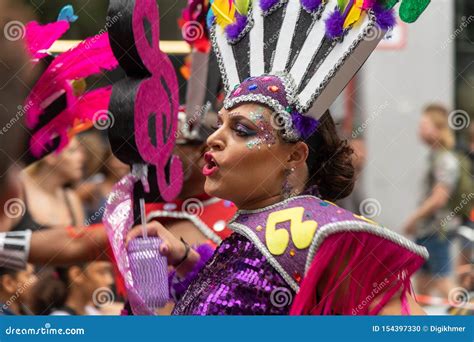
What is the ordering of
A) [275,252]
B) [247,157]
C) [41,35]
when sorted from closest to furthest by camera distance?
1. [275,252]
2. [247,157]
3. [41,35]

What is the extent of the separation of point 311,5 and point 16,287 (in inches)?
85.5

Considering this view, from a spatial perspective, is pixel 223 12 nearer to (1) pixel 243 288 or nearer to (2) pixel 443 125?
(1) pixel 243 288

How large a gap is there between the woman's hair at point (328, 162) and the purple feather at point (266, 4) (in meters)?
0.37

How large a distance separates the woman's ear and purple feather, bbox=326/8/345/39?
1.05ft

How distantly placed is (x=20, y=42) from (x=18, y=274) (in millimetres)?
1118

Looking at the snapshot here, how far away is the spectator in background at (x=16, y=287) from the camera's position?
4234 mm

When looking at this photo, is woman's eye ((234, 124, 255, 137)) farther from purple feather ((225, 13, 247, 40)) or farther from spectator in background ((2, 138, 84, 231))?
spectator in background ((2, 138, 84, 231))

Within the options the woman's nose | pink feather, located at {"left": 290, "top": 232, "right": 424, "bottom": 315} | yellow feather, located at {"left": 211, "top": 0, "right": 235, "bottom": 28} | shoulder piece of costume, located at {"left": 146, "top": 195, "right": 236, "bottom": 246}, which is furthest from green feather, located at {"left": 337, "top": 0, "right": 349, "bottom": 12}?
shoulder piece of costume, located at {"left": 146, "top": 195, "right": 236, "bottom": 246}

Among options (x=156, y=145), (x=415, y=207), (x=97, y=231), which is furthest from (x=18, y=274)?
(x=415, y=207)

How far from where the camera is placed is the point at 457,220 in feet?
14.5

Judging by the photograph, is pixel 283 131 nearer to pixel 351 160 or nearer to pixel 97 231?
pixel 351 160

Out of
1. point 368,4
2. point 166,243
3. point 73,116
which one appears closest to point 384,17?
point 368,4

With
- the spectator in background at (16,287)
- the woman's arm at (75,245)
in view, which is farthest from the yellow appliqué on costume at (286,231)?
the spectator in background at (16,287)

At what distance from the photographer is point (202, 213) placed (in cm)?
387
